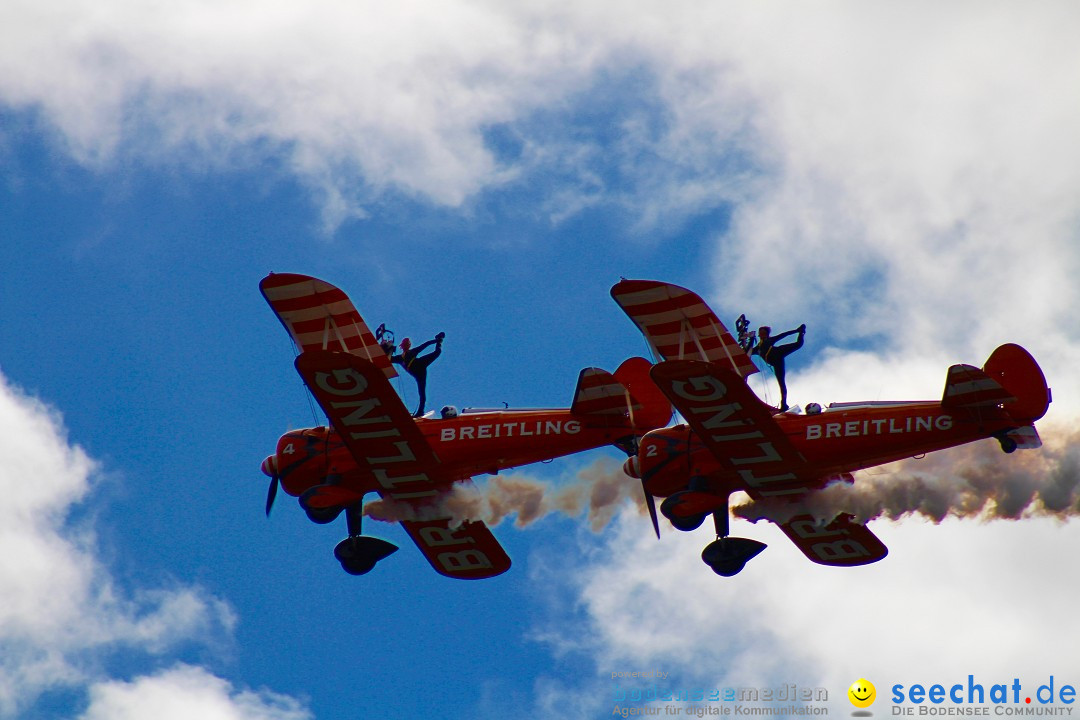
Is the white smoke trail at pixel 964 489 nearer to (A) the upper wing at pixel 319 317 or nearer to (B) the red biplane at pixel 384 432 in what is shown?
(B) the red biplane at pixel 384 432

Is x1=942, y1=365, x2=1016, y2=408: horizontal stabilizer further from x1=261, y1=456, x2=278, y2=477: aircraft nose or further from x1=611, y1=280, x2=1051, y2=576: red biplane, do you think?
x1=261, y1=456, x2=278, y2=477: aircraft nose

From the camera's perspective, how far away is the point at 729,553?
47.2 metres

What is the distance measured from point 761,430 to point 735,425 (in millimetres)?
518

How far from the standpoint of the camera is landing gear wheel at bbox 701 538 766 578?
4706cm

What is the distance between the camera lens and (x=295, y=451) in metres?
49.0

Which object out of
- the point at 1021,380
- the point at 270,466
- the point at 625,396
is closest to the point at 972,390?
the point at 1021,380

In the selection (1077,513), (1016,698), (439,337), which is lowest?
(1016,698)

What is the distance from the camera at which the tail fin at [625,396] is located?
47.1m

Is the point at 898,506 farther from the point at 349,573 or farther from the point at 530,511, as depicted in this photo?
the point at 349,573

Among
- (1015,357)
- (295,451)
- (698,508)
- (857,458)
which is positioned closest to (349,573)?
(295,451)

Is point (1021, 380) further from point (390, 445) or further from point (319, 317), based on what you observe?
point (319, 317)

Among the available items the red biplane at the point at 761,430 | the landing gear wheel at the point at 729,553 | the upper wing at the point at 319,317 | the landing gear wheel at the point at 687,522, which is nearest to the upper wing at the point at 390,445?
the upper wing at the point at 319,317

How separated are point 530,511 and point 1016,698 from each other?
11.0 meters

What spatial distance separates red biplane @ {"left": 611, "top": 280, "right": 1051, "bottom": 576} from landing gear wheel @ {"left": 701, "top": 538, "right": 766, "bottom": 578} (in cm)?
2
